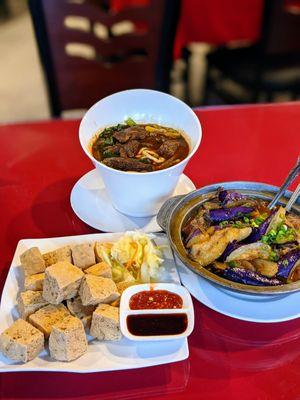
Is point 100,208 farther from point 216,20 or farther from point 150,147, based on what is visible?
point 216,20

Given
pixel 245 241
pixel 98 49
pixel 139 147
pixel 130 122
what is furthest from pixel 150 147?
pixel 98 49

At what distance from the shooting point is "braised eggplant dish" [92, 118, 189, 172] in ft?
4.36

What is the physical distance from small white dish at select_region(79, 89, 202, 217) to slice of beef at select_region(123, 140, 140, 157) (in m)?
0.10

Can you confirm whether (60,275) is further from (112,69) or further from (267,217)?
(112,69)

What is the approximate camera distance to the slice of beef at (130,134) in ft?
4.63

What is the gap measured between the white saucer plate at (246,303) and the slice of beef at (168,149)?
382mm

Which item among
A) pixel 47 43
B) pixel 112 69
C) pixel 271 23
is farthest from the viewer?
pixel 271 23

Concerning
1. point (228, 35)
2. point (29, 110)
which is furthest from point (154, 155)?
point (29, 110)

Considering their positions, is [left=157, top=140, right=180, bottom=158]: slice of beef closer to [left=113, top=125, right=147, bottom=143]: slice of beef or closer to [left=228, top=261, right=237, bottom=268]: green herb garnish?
[left=113, top=125, right=147, bottom=143]: slice of beef

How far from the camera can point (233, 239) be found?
3.83 feet

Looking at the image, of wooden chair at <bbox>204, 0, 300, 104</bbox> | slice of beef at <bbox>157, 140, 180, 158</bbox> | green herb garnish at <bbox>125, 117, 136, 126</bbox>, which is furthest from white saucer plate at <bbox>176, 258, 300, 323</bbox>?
wooden chair at <bbox>204, 0, 300, 104</bbox>

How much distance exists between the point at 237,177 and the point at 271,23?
4.27ft

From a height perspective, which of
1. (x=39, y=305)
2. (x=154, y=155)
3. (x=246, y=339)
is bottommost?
(x=246, y=339)

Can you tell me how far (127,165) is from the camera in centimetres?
132
